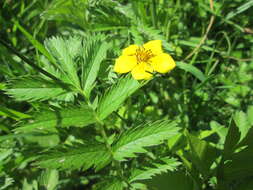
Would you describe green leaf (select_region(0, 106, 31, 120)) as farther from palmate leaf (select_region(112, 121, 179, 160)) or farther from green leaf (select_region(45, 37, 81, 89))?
palmate leaf (select_region(112, 121, 179, 160))

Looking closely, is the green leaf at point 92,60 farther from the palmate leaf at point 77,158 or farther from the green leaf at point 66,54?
the palmate leaf at point 77,158

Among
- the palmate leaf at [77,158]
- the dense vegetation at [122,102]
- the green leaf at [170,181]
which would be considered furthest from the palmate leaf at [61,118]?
the green leaf at [170,181]

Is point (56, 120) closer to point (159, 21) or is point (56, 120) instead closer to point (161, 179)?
point (161, 179)

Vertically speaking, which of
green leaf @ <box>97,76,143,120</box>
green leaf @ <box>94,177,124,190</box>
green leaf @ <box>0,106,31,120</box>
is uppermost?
green leaf @ <box>0,106,31,120</box>

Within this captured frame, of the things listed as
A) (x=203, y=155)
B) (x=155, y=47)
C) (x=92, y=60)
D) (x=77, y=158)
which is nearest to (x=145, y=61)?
(x=155, y=47)

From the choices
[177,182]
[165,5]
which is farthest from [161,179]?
[165,5]

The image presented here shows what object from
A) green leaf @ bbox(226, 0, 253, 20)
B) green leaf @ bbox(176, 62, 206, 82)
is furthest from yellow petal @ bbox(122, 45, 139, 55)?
green leaf @ bbox(226, 0, 253, 20)

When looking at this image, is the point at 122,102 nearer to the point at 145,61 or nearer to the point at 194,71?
the point at 145,61
